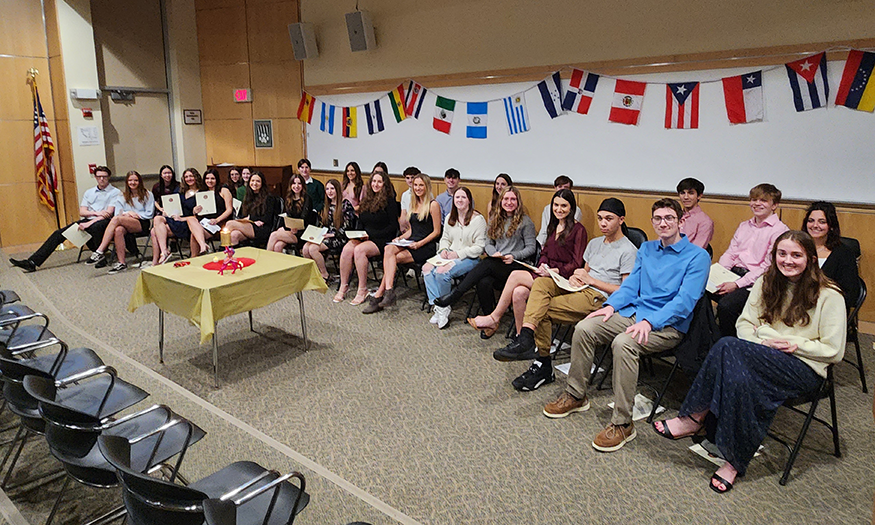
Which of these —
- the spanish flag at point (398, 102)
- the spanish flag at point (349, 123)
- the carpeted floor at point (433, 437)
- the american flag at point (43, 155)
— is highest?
the spanish flag at point (398, 102)

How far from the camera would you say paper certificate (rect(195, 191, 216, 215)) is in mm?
7258

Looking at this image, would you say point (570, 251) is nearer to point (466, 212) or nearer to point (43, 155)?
point (466, 212)

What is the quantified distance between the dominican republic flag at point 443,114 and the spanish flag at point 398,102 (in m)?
0.52

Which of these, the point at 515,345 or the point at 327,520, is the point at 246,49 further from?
the point at 327,520

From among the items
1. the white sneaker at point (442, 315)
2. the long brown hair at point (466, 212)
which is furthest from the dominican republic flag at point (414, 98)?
the white sneaker at point (442, 315)

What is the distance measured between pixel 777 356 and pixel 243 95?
8.35 meters

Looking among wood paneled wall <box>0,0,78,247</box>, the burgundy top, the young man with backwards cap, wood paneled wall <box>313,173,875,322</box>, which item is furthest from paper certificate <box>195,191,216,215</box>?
the young man with backwards cap

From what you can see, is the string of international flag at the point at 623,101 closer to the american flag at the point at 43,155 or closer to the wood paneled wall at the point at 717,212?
the wood paneled wall at the point at 717,212

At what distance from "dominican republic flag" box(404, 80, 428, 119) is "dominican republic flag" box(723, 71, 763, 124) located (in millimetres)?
3499

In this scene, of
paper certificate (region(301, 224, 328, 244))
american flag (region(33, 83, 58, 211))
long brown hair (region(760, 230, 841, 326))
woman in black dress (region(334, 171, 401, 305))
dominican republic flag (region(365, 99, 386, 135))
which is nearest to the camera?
long brown hair (region(760, 230, 841, 326))

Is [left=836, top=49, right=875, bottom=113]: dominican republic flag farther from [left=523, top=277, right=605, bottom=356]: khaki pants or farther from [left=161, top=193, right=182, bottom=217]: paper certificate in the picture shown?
[left=161, top=193, right=182, bottom=217]: paper certificate

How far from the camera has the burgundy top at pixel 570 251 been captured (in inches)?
170

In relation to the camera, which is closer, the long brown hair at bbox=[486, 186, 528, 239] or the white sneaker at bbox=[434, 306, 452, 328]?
the long brown hair at bbox=[486, 186, 528, 239]

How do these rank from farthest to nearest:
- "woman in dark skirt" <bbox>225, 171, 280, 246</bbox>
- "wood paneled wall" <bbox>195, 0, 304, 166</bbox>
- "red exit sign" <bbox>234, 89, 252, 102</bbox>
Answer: "red exit sign" <bbox>234, 89, 252, 102</bbox>
"wood paneled wall" <bbox>195, 0, 304, 166</bbox>
"woman in dark skirt" <bbox>225, 171, 280, 246</bbox>
